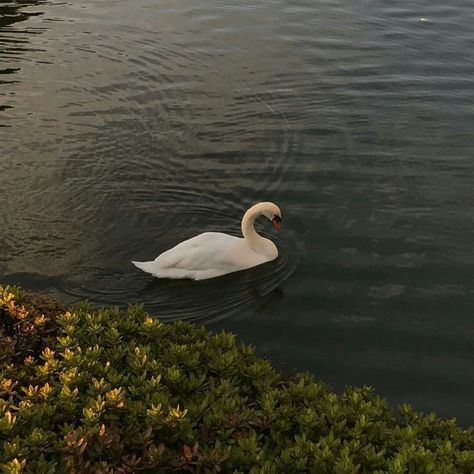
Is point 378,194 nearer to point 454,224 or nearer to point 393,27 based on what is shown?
point 454,224

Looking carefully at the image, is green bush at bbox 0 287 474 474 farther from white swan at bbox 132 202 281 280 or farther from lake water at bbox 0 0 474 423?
white swan at bbox 132 202 281 280

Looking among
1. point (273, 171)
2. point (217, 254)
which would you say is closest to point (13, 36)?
point (273, 171)

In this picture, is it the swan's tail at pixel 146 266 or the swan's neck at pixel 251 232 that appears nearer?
the swan's tail at pixel 146 266

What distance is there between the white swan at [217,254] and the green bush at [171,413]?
9.17 ft

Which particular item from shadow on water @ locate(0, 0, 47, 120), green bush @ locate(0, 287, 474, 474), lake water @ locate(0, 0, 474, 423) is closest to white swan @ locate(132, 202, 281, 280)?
lake water @ locate(0, 0, 474, 423)

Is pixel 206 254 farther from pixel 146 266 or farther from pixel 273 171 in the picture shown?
pixel 273 171

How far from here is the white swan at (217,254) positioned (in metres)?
7.94

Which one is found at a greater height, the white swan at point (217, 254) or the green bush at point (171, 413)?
the green bush at point (171, 413)

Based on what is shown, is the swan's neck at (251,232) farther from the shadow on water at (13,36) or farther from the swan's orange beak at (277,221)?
the shadow on water at (13,36)

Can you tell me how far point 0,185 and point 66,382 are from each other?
586 centimetres

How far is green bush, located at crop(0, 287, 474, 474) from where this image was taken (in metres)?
3.84

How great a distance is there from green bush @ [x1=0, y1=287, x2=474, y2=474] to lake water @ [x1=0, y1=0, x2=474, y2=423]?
220cm

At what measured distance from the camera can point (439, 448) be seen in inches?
167

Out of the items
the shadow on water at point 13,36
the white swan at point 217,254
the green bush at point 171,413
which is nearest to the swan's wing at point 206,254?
the white swan at point 217,254
